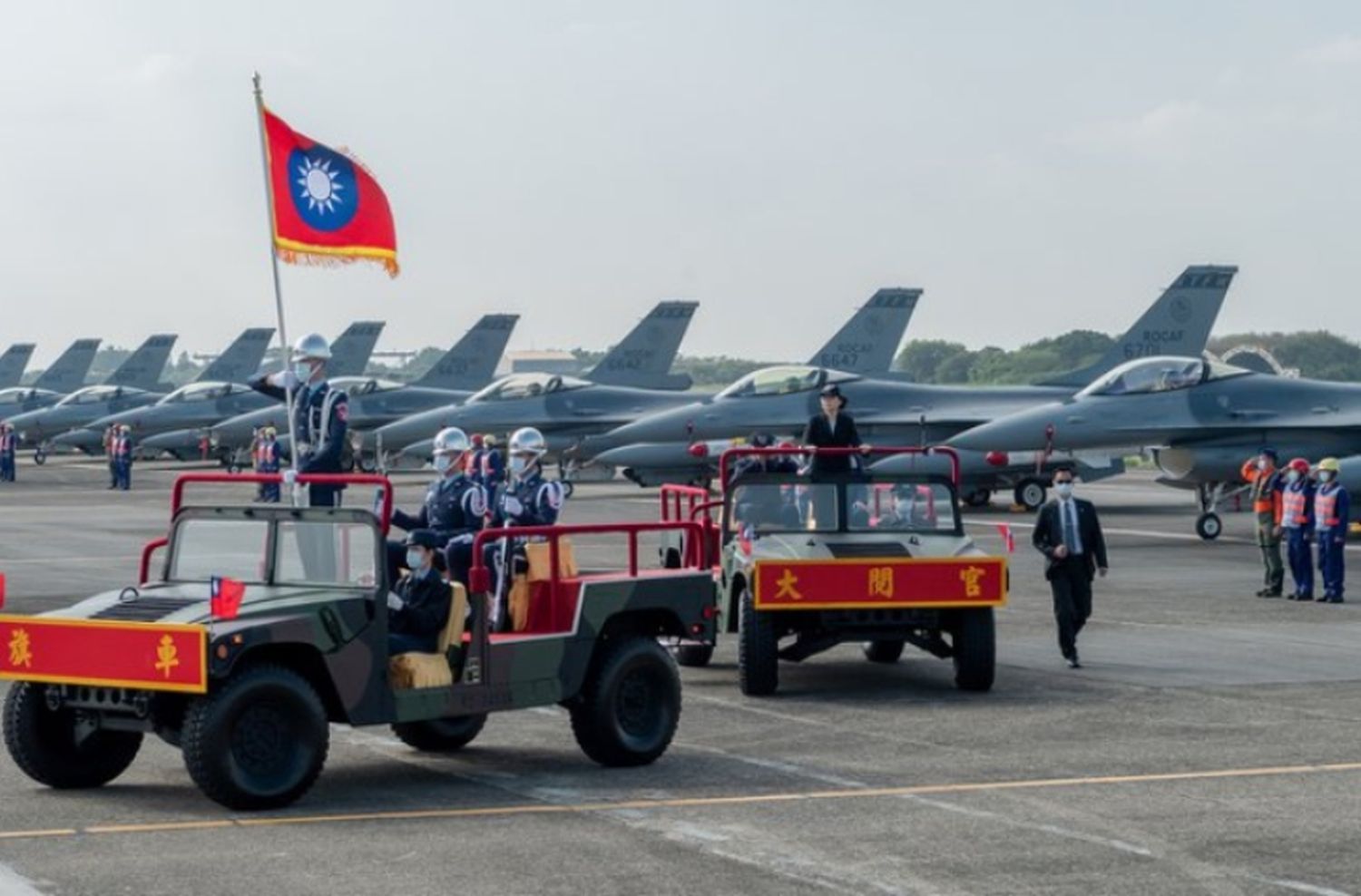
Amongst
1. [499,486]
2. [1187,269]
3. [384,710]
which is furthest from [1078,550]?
[1187,269]

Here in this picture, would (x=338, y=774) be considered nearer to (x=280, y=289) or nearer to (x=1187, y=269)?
(x=280, y=289)

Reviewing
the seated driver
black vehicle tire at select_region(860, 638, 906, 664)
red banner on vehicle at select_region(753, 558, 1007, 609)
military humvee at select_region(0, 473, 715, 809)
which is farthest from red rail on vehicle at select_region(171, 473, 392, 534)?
black vehicle tire at select_region(860, 638, 906, 664)

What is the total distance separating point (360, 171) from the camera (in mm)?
15961

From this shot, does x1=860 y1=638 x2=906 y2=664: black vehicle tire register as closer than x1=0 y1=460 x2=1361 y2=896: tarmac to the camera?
No

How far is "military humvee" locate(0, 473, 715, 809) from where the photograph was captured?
1116 cm

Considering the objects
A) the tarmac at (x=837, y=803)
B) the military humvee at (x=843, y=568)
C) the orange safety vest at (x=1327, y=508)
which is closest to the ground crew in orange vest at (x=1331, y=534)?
the orange safety vest at (x=1327, y=508)

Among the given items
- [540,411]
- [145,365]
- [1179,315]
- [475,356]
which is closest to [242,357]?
[145,365]

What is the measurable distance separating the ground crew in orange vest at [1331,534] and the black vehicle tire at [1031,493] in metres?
17.2

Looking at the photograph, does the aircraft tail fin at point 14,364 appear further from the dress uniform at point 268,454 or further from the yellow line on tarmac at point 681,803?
the yellow line on tarmac at point 681,803

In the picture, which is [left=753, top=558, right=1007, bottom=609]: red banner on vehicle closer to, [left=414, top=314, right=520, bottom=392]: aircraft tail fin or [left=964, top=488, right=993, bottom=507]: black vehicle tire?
[left=964, top=488, right=993, bottom=507]: black vehicle tire

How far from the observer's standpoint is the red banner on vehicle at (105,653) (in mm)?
10969

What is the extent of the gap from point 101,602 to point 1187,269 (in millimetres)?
40128

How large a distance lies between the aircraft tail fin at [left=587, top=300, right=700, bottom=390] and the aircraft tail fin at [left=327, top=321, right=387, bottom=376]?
20.4m

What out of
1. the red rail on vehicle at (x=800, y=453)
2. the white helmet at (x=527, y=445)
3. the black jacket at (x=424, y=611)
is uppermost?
the white helmet at (x=527, y=445)
